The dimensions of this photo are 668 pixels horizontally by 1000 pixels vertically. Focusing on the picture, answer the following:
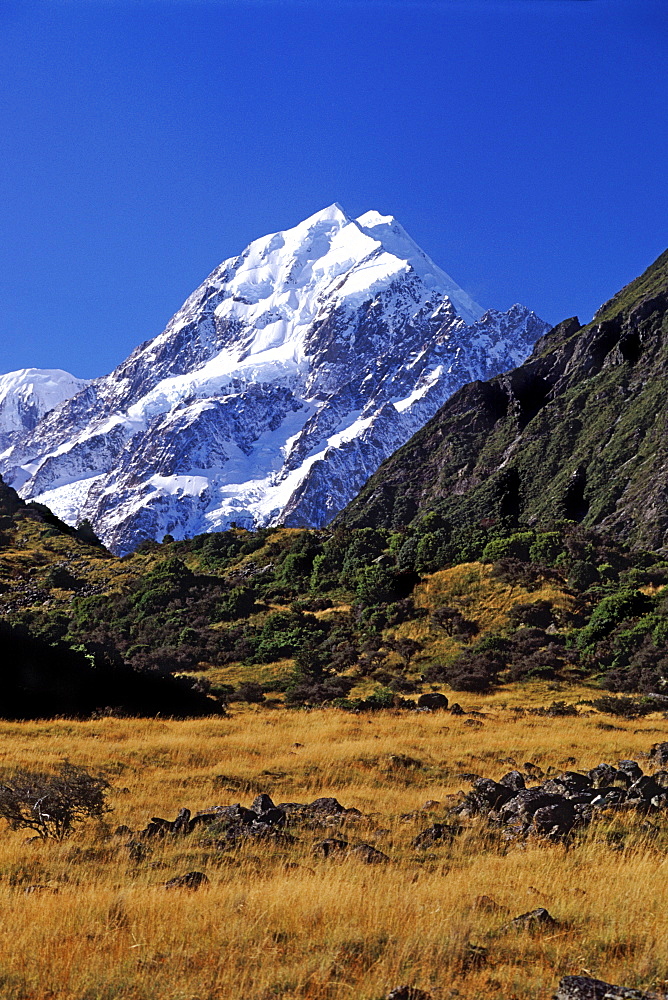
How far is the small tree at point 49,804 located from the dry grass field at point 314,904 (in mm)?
256

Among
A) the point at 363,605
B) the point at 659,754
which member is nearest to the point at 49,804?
the point at 659,754

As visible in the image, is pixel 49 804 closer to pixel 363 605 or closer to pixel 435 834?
pixel 435 834

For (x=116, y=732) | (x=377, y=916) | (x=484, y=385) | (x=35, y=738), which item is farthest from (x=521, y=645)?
(x=484, y=385)

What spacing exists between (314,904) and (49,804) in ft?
17.2

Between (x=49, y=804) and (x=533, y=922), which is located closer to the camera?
(x=533, y=922)

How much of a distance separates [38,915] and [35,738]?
10.9 meters

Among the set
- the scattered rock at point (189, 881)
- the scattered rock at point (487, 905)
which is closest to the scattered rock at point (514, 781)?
the scattered rock at point (487, 905)

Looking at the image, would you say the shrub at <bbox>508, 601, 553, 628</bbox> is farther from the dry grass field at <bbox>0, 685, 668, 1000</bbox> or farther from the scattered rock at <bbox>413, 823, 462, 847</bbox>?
the scattered rock at <bbox>413, 823, 462, 847</bbox>

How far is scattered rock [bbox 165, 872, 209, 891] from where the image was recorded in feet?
23.7

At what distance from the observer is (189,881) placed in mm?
7344

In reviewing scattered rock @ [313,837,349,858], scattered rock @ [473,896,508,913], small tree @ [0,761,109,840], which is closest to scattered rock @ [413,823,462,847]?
scattered rock @ [313,837,349,858]

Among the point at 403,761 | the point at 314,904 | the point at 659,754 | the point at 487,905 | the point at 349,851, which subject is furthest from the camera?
the point at 659,754

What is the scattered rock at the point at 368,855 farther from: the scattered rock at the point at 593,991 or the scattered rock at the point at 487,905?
the scattered rock at the point at 593,991

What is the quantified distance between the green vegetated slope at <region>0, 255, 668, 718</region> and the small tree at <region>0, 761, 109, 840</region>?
11.8 m
